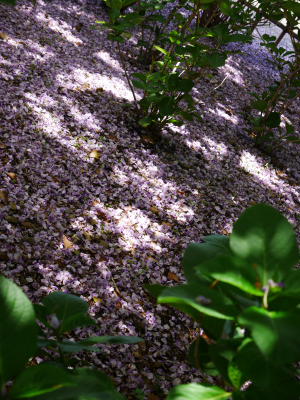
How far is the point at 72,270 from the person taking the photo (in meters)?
2.26

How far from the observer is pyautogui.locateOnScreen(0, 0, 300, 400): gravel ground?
214cm

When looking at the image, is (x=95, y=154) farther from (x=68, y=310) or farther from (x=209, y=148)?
(x=68, y=310)

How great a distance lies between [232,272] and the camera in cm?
82

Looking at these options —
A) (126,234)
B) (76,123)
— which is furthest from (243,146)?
(126,234)

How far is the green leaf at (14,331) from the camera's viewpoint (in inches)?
28.5

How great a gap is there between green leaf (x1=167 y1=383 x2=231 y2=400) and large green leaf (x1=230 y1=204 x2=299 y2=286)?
11.6 inches

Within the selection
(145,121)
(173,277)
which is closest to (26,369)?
(173,277)

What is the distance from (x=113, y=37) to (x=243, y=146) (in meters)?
2.16

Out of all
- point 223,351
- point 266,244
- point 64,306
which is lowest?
point 64,306

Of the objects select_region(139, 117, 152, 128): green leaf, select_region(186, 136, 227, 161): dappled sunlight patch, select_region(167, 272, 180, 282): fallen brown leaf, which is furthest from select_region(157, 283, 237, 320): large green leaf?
select_region(186, 136, 227, 161): dappled sunlight patch

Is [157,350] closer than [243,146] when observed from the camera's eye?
Yes

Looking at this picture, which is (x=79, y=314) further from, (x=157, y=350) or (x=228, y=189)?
(x=228, y=189)

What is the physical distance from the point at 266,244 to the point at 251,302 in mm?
140

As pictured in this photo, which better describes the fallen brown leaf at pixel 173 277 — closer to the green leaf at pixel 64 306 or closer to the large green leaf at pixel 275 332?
the green leaf at pixel 64 306
